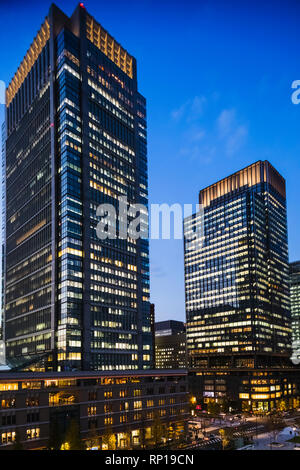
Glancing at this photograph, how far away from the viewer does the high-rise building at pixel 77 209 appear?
158500 mm

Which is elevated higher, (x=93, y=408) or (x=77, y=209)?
(x=77, y=209)

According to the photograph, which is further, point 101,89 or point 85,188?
point 101,89

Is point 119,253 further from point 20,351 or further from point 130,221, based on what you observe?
point 20,351

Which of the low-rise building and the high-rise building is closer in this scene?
the low-rise building

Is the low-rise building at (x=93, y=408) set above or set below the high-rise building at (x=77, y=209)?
below

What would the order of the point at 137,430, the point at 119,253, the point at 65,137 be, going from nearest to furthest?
the point at 137,430
the point at 65,137
the point at 119,253

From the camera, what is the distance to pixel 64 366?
14775cm

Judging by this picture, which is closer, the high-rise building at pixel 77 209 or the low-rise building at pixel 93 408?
the low-rise building at pixel 93 408

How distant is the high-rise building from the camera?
158500mm

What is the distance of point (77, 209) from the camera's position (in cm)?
16350

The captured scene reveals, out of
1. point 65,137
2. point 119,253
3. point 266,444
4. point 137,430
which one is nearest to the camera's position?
point 266,444

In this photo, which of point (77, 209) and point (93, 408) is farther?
point (77, 209)

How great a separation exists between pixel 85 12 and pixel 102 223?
8715 centimetres
